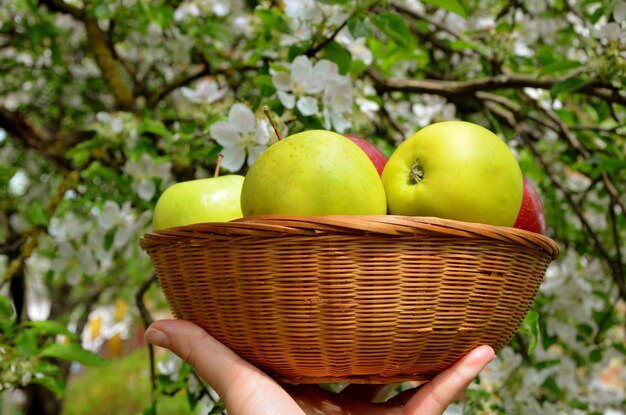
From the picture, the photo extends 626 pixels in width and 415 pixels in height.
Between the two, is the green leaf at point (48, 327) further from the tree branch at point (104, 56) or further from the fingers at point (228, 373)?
the tree branch at point (104, 56)

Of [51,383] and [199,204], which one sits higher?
[199,204]

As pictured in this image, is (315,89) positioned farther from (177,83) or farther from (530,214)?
(177,83)

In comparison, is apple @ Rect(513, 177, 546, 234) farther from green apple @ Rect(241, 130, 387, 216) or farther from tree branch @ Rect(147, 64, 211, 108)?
tree branch @ Rect(147, 64, 211, 108)

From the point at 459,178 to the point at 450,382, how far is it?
287mm

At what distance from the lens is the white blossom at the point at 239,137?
135cm

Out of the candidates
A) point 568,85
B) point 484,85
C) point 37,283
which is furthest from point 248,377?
point 37,283

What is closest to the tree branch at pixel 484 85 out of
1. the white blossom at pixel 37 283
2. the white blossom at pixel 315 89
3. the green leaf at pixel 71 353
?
the white blossom at pixel 315 89

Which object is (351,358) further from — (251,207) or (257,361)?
(251,207)

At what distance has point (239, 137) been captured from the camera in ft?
4.48

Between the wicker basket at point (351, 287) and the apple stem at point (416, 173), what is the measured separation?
14 cm

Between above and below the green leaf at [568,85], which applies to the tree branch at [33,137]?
below

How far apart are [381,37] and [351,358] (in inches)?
70.8

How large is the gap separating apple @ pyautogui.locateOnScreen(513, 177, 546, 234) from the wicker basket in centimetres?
15

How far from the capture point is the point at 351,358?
93 centimetres
